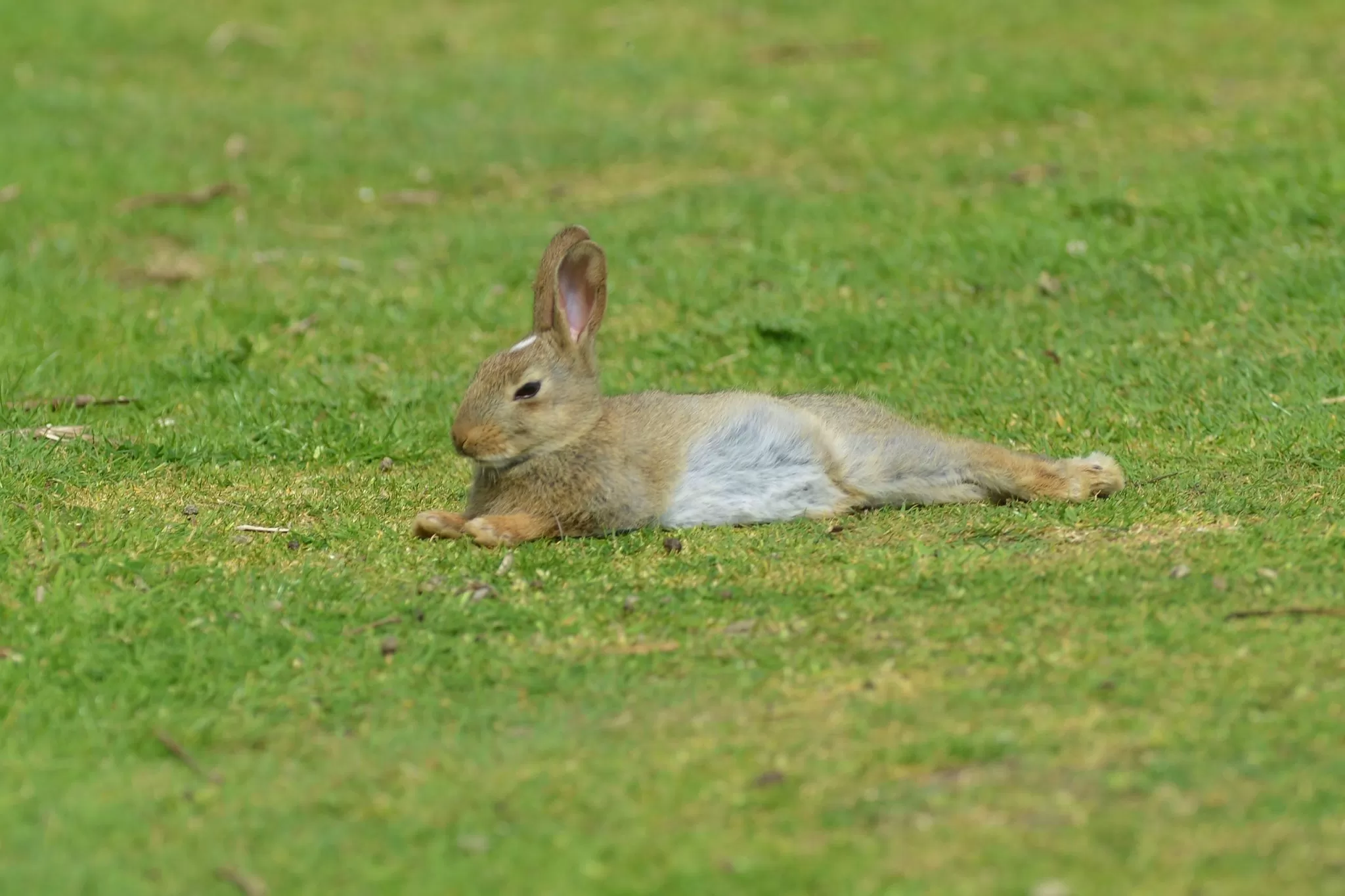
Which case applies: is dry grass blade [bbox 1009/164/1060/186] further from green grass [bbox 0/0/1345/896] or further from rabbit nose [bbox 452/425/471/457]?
rabbit nose [bbox 452/425/471/457]

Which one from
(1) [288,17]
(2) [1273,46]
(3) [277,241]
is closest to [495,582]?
(3) [277,241]

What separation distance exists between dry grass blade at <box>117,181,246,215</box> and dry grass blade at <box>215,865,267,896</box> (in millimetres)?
8755

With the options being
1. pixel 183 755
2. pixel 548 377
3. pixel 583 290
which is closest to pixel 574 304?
pixel 583 290

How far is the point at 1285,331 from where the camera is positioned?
877cm

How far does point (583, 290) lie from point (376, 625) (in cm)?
184

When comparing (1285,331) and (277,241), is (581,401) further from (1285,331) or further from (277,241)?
(277,241)

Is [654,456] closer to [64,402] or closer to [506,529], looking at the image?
[506,529]

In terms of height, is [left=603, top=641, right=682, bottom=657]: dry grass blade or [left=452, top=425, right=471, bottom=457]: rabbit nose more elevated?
[left=452, top=425, right=471, bottom=457]: rabbit nose

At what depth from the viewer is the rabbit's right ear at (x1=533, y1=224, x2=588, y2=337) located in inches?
268

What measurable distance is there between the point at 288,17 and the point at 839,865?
14818mm

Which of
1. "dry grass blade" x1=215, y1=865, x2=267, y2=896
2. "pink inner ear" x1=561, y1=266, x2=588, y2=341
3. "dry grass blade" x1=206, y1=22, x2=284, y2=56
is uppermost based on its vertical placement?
"dry grass blade" x1=206, y1=22, x2=284, y2=56

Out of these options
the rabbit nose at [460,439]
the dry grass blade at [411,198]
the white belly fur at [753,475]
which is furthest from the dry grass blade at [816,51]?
the rabbit nose at [460,439]

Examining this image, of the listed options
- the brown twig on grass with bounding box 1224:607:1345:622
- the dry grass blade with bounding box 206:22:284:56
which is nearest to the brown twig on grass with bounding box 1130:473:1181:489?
the brown twig on grass with bounding box 1224:607:1345:622

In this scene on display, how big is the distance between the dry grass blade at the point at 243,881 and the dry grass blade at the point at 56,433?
4187 millimetres
